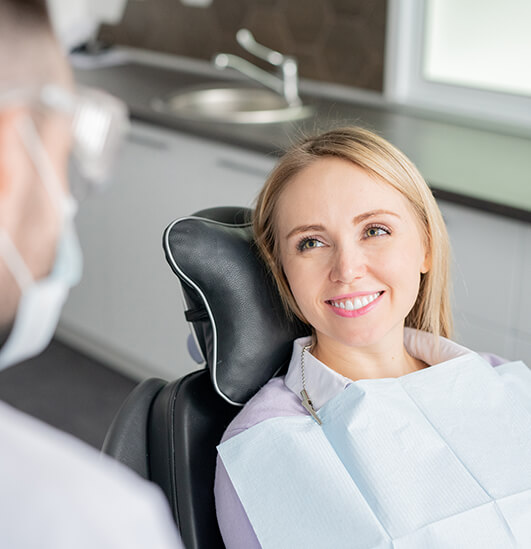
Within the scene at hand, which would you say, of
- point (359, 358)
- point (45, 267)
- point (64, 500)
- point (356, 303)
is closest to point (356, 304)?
point (356, 303)

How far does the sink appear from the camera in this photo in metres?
2.77

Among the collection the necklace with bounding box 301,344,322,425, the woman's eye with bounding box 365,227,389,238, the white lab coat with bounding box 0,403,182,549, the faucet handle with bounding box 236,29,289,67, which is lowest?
the necklace with bounding box 301,344,322,425

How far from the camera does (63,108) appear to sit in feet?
2.00

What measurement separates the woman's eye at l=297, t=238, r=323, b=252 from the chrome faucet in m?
1.55

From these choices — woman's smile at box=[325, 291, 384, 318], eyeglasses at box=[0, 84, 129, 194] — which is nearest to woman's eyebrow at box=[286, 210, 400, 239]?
woman's smile at box=[325, 291, 384, 318]

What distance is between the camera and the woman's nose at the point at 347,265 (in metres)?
1.30

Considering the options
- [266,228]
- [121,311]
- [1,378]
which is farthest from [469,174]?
[1,378]

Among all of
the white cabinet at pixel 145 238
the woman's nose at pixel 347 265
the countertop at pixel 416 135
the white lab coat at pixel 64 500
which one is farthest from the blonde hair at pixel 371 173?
the white cabinet at pixel 145 238

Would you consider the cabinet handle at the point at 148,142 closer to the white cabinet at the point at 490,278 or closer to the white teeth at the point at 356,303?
the white cabinet at the point at 490,278

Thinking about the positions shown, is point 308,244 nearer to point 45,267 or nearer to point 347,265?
point 347,265

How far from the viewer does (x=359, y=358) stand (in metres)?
1.38

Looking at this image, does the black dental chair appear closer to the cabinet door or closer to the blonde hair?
the blonde hair

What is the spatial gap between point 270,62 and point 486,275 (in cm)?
130

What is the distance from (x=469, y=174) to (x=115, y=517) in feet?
5.71
